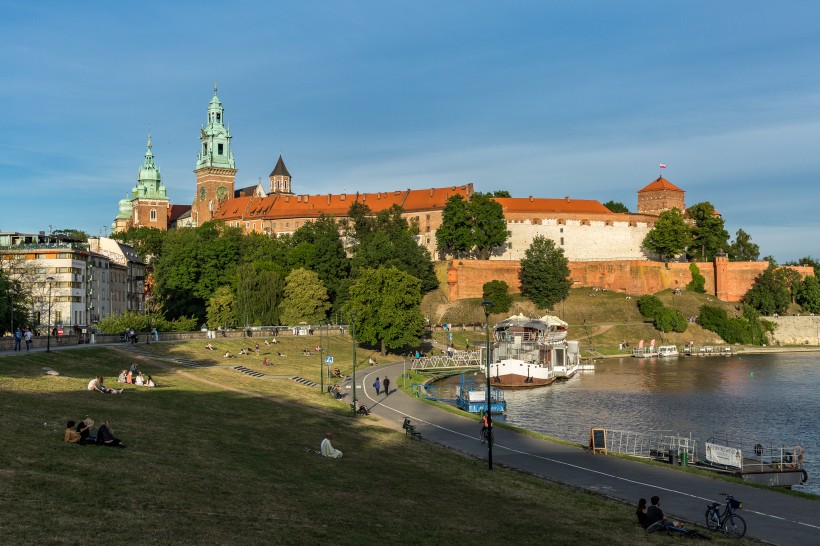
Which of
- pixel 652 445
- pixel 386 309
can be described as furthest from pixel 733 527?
pixel 386 309

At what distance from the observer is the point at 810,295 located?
134 m

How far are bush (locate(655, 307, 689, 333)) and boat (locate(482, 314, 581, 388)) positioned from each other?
26.2m

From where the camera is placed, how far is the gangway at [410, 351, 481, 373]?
3305 inches

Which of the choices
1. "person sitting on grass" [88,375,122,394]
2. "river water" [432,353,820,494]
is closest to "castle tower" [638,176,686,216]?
"river water" [432,353,820,494]

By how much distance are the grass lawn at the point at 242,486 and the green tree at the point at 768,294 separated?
10215cm

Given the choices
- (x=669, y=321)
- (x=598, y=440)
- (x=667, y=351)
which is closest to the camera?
(x=598, y=440)

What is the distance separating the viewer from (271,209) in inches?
6526

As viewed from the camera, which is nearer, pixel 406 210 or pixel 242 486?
pixel 242 486

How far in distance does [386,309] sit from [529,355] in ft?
47.7

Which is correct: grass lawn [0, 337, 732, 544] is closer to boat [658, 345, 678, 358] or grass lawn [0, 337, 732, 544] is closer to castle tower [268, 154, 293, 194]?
boat [658, 345, 678, 358]

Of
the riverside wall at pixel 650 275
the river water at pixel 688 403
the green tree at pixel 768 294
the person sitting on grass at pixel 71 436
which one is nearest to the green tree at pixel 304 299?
the river water at pixel 688 403

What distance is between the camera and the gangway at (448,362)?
83.9 meters

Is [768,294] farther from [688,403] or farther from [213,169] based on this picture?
[213,169]

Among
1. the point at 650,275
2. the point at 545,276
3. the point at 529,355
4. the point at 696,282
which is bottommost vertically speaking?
the point at 529,355
